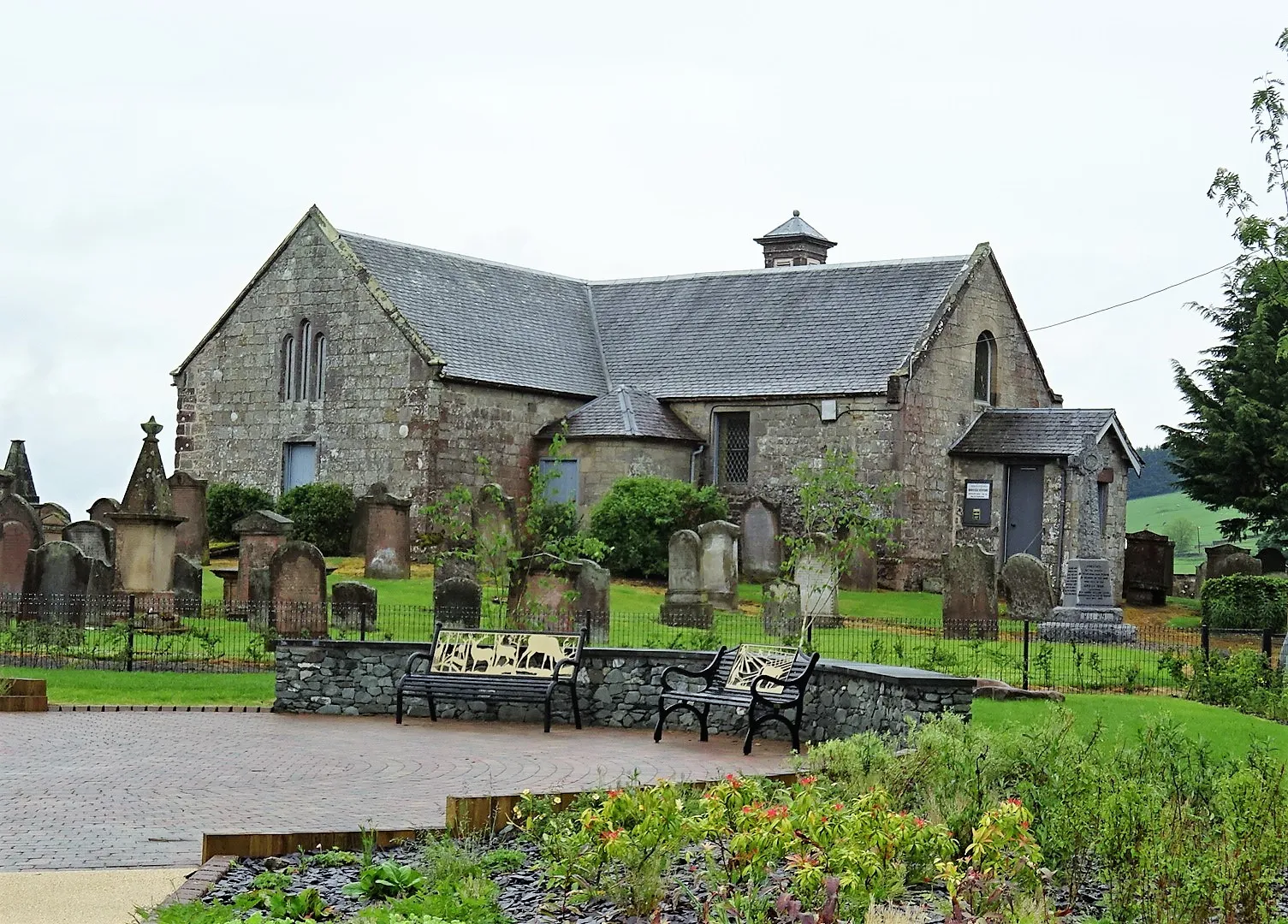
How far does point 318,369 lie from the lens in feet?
133

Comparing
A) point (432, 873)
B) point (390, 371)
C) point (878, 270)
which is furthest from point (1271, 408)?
point (432, 873)

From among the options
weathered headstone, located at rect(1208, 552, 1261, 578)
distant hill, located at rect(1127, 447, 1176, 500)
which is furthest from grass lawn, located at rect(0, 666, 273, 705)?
distant hill, located at rect(1127, 447, 1176, 500)

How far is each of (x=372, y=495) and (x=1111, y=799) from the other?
87.6 ft

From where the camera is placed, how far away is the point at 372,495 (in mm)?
34375

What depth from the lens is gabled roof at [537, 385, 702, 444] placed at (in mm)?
38406

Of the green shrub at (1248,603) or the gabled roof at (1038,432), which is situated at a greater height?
the gabled roof at (1038,432)

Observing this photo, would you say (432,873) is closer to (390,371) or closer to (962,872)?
(962,872)

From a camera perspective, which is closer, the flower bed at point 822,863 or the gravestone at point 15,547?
the flower bed at point 822,863

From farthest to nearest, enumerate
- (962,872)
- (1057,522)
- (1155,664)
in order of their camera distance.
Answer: (1057,522) → (1155,664) → (962,872)

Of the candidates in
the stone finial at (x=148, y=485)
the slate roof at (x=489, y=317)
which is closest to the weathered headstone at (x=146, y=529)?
the stone finial at (x=148, y=485)

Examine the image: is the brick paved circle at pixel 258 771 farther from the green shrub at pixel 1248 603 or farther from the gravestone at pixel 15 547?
the green shrub at pixel 1248 603

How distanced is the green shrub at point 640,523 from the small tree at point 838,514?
7.97 feet

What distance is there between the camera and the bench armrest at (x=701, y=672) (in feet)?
54.3

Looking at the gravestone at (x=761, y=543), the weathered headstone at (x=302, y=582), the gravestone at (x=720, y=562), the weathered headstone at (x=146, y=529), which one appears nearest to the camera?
the weathered headstone at (x=302, y=582)
